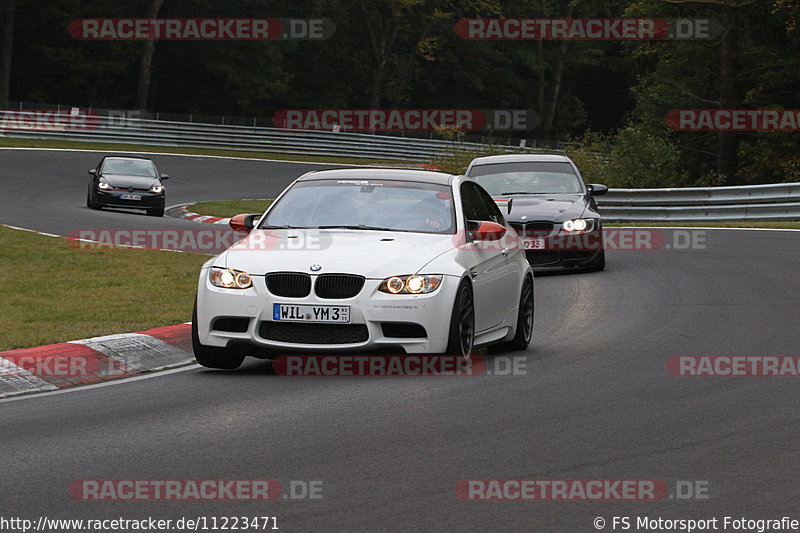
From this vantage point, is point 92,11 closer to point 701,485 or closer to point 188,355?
point 188,355

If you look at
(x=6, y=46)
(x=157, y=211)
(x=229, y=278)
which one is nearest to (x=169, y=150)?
(x=6, y=46)

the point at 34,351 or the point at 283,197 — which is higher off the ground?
the point at 283,197

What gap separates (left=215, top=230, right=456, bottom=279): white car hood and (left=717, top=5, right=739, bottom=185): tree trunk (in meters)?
28.8

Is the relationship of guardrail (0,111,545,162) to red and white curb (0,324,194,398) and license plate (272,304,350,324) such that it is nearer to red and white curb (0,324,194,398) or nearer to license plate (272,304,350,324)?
red and white curb (0,324,194,398)

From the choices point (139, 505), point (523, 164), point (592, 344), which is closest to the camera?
point (139, 505)

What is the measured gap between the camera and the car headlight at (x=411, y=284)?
31.4ft

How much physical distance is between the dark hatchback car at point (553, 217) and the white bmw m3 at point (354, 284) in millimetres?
6538

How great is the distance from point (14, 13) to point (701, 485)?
6994 centimetres

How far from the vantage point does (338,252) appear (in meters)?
9.82

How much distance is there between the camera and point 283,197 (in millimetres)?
11211

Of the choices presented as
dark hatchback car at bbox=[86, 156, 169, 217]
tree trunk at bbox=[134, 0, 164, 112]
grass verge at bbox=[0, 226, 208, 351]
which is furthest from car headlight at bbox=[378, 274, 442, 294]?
tree trunk at bbox=[134, 0, 164, 112]

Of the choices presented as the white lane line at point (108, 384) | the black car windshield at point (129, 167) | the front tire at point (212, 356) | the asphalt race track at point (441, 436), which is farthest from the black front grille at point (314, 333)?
the black car windshield at point (129, 167)

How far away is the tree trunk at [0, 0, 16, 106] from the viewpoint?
68375 millimetres

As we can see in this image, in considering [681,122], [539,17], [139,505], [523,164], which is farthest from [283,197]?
[539,17]
